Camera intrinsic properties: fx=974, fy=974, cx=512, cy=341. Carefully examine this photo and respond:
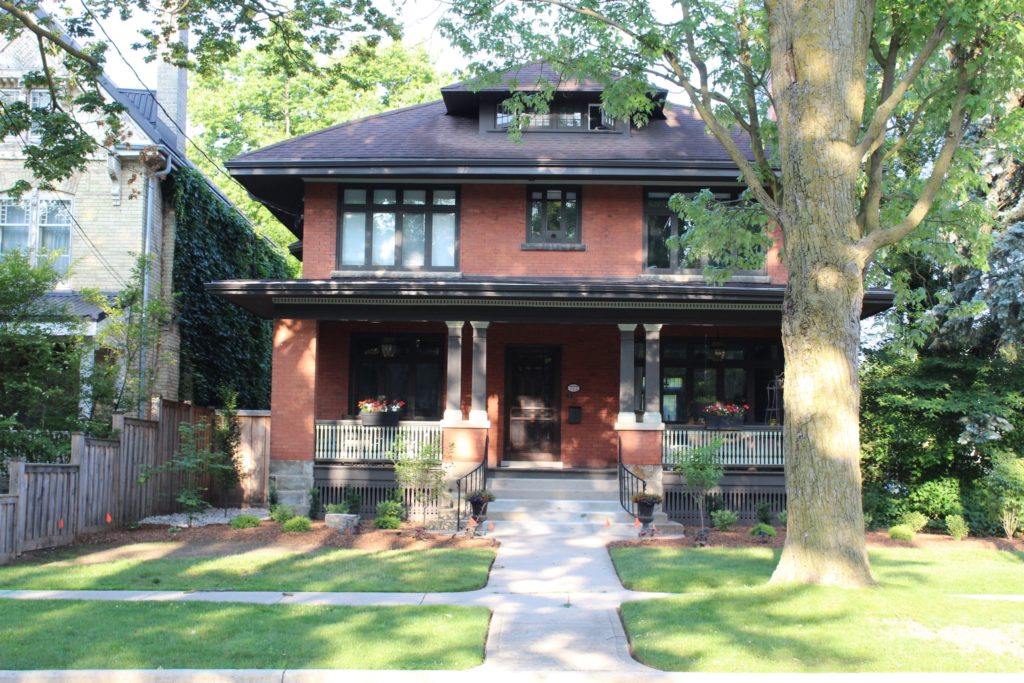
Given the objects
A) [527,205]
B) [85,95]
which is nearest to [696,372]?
[527,205]

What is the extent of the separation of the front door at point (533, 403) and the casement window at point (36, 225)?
33.0 ft

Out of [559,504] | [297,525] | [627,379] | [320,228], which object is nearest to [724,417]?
[627,379]

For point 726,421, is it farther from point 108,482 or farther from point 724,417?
point 108,482

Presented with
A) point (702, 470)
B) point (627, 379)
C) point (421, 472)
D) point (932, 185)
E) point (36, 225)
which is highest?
point (36, 225)

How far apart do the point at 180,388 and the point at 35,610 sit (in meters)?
13.3

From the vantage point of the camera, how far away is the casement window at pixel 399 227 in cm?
2012

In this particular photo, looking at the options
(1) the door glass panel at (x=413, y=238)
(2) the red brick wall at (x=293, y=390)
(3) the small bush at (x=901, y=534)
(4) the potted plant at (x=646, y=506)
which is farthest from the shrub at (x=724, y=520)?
(1) the door glass panel at (x=413, y=238)

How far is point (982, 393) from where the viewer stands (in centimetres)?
1786

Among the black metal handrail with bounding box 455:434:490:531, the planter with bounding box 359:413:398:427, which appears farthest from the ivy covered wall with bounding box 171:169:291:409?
the black metal handrail with bounding box 455:434:490:531

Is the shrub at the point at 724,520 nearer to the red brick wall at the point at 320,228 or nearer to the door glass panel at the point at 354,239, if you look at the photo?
the door glass panel at the point at 354,239

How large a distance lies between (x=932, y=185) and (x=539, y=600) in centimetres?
642

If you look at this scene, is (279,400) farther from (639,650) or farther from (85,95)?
(639,650)

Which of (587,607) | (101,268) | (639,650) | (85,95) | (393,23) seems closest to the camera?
(639,650)

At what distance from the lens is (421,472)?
16.7 meters
